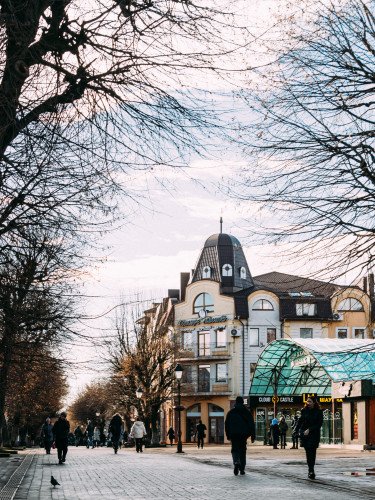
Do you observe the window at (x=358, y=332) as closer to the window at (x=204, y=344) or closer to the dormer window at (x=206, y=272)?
the window at (x=204, y=344)

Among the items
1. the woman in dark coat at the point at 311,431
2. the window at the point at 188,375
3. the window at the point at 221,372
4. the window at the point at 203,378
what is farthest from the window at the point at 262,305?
the woman in dark coat at the point at 311,431

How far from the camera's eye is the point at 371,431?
1863 inches

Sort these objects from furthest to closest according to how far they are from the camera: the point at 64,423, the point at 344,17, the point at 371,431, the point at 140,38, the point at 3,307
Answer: the point at 371,431
the point at 64,423
the point at 3,307
the point at 344,17
the point at 140,38

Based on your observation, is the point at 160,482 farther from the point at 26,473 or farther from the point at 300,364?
the point at 300,364

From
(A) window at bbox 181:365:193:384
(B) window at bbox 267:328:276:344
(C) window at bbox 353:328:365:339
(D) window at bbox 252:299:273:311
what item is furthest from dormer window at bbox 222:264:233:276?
(C) window at bbox 353:328:365:339

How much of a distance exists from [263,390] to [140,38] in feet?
195

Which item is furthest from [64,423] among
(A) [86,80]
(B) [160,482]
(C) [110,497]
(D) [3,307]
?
(A) [86,80]

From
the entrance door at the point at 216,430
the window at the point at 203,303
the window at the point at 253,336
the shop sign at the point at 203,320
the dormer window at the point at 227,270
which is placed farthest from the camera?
the dormer window at the point at 227,270

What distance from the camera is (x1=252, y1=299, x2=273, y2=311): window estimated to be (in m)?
82.0

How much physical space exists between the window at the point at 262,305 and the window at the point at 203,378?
6412 millimetres

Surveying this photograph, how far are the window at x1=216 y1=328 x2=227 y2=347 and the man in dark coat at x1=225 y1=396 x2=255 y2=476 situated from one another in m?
60.0

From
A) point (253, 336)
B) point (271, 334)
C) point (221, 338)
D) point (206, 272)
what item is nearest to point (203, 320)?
point (221, 338)

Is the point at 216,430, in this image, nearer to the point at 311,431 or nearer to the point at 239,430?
the point at 239,430

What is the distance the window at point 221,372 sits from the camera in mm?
80375
